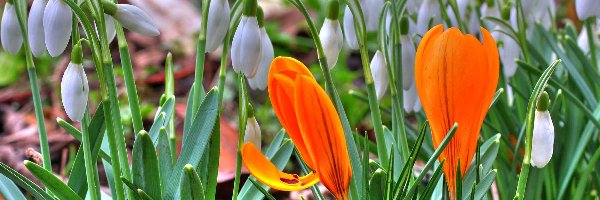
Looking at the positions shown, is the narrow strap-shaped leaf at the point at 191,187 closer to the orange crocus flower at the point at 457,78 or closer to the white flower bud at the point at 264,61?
the white flower bud at the point at 264,61

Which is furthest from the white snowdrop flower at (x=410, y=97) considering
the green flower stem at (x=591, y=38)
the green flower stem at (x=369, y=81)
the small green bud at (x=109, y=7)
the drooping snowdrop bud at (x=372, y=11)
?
the small green bud at (x=109, y=7)

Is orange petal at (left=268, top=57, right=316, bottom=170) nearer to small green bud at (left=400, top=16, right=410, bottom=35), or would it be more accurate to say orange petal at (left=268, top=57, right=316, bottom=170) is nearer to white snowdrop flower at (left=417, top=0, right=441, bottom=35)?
small green bud at (left=400, top=16, right=410, bottom=35)

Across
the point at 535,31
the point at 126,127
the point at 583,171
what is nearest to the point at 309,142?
the point at 583,171

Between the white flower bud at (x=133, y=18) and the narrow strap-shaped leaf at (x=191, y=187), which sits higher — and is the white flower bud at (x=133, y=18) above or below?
above

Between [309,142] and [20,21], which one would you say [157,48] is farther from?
[309,142]

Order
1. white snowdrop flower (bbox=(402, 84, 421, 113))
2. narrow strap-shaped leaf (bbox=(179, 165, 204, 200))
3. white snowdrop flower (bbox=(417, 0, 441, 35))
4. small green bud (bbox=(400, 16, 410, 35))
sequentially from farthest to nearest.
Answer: white snowdrop flower (bbox=(417, 0, 441, 35)) → white snowdrop flower (bbox=(402, 84, 421, 113)) → small green bud (bbox=(400, 16, 410, 35)) → narrow strap-shaped leaf (bbox=(179, 165, 204, 200))

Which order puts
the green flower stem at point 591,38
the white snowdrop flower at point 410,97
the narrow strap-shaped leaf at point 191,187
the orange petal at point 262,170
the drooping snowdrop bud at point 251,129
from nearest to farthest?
the orange petal at point 262,170
the narrow strap-shaped leaf at point 191,187
the drooping snowdrop bud at point 251,129
the white snowdrop flower at point 410,97
the green flower stem at point 591,38

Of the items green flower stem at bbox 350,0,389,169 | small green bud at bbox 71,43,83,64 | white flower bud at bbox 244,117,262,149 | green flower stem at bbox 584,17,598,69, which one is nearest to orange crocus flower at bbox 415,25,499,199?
green flower stem at bbox 350,0,389,169
